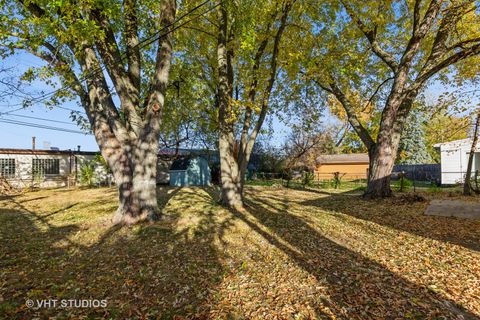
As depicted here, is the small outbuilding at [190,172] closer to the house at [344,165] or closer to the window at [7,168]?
the window at [7,168]

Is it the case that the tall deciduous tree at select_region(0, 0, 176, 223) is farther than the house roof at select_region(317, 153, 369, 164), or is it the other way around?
the house roof at select_region(317, 153, 369, 164)

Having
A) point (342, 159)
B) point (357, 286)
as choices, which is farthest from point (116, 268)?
point (342, 159)

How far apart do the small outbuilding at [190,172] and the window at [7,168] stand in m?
10.0

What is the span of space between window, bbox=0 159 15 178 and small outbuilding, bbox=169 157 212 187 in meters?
10.0

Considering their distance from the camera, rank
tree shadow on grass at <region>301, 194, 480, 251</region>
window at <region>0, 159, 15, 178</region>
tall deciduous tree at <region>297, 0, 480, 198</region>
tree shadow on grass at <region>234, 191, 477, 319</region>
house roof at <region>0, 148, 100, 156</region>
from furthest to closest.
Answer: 1. house roof at <region>0, 148, 100, 156</region>
2. window at <region>0, 159, 15, 178</region>
3. tall deciduous tree at <region>297, 0, 480, 198</region>
4. tree shadow on grass at <region>301, 194, 480, 251</region>
5. tree shadow on grass at <region>234, 191, 477, 319</region>

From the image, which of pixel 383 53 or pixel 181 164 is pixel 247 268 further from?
pixel 181 164

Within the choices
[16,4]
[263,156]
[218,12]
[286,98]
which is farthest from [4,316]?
[263,156]

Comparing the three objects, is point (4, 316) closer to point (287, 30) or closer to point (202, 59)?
point (287, 30)

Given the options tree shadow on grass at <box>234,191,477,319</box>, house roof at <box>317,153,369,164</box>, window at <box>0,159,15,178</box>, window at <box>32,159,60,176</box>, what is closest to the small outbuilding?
window at <box>32,159,60,176</box>

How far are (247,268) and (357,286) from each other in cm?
148

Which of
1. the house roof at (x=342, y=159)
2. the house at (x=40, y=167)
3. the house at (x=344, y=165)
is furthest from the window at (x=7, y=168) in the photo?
the house roof at (x=342, y=159)

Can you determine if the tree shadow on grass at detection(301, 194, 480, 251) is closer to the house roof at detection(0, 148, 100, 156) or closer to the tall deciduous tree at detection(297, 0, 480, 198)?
the tall deciduous tree at detection(297, 0, 480, 198)

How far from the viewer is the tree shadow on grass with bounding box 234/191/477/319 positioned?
2.74 meters

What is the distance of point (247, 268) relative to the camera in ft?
12.5
